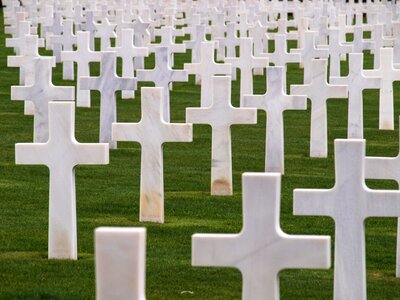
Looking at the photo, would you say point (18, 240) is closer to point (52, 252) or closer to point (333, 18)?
point (52, 252)

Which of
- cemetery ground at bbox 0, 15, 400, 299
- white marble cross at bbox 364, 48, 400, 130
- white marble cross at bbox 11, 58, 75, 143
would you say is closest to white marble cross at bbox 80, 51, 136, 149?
cemetery ground at bbox 0, 15, 400, 299

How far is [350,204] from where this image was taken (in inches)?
298

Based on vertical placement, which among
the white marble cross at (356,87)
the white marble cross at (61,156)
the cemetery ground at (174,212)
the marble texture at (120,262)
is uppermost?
the marble texture at (120,262)

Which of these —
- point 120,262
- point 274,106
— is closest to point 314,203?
point 120,262

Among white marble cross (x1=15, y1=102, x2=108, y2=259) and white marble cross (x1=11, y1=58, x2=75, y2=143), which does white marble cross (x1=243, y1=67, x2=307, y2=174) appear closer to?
white marble cross (x1=11, y1=58, x2=75, y2=143)

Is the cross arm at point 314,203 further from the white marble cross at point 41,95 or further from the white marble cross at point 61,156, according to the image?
the white marble cross at point 41,95

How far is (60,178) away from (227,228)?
1.82 meters

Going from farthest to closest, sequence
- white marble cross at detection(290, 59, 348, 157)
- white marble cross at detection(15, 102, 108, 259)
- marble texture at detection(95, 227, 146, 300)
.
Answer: white marble cross at detection(290, 59, 348, 157) < white marble cross at detection(15, 102, 108, 259) < marble texture at detection(95, 227, 146, 300)

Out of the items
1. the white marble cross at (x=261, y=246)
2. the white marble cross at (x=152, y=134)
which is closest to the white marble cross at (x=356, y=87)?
the white marble cross at (x=152, y=134)

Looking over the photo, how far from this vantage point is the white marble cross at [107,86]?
14.9m

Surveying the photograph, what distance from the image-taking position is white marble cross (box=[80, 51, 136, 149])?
588 inches

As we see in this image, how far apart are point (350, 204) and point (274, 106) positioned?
6154mm

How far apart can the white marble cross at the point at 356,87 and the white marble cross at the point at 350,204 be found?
802cm

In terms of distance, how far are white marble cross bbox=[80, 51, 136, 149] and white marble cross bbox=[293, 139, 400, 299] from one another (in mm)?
7291
